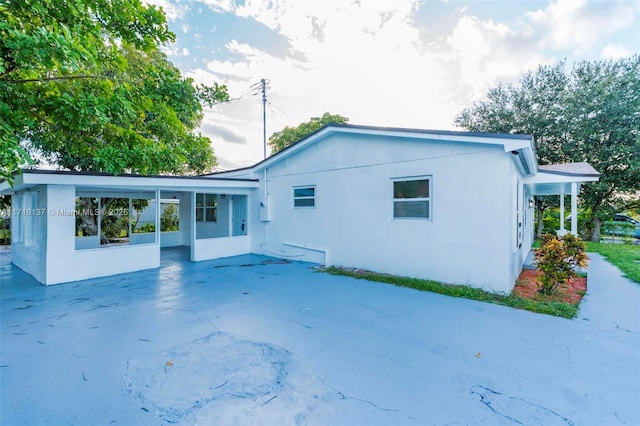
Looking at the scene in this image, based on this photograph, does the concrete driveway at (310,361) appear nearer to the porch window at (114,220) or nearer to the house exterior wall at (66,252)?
the house exterior wall at (66,252)

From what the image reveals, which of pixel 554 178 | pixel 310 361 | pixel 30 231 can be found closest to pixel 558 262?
pixel 554 178

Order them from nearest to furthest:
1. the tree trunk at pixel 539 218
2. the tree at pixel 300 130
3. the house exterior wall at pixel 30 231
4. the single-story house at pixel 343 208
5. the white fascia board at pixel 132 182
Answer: the single-story house at pixel 343 208 < the white fascia board at pixel 132 182 < the house exterior wall at pixel 30 231 < the tree trunk at pixel 539 218 < the tree at pixel 300 130

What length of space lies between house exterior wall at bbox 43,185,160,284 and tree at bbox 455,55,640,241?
66.4ft

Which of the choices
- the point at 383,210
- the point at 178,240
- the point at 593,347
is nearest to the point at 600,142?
the point at 383,210

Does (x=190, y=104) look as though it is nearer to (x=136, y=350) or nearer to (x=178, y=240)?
(x=136, y=350)

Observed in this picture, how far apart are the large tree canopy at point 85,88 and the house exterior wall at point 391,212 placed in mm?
3748

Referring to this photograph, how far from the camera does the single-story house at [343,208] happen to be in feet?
20.0

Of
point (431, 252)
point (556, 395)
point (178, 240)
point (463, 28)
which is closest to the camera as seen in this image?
point (556, 395)

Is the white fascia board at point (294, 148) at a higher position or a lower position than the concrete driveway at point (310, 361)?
higher

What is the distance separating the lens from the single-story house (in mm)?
6098

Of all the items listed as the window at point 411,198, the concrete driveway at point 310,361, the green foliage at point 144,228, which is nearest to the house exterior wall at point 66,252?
the concrete driveway at point 310,361

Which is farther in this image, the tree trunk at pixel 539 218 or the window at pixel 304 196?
the tree trunk at pixel 539 218

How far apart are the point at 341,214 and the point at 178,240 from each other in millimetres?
8911

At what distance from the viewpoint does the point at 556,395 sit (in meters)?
2.71
